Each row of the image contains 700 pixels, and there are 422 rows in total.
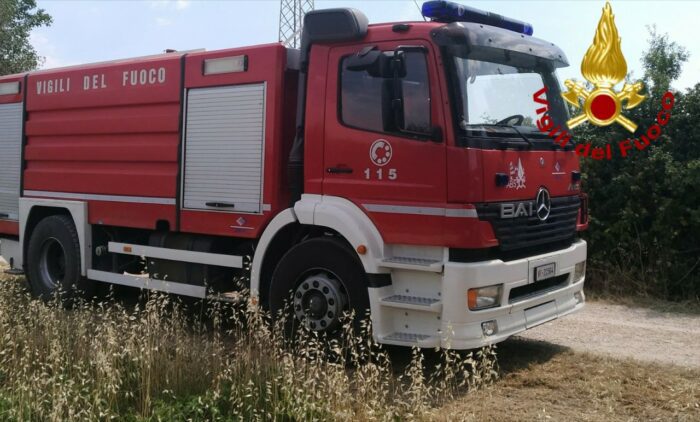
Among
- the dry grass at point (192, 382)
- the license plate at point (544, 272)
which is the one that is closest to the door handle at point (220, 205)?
the dry grass at point (192, 382)

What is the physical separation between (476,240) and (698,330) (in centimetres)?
376

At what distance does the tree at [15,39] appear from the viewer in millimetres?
23562

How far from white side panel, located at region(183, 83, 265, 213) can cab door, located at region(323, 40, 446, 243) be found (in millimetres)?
813

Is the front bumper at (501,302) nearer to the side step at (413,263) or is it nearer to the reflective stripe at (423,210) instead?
the side step at (413,263)

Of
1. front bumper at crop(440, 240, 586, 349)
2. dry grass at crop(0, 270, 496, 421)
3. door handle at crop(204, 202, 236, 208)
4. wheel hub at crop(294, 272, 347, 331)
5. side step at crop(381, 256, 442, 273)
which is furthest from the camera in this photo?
door handle at crop(204, 202, 236, 208)

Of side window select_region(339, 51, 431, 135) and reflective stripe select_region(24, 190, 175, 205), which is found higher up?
side window select_region(339, 51, 431, 135)

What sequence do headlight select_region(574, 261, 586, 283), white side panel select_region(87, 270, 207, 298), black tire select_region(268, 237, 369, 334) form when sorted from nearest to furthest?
black tire select_region(268, 237, 369, 334) < headlight select_region(574, 261, 586, 283) < white side panel select_region(87, 270, 207, 298)

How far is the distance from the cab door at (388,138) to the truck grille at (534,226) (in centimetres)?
43

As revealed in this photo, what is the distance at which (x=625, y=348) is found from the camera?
642cm

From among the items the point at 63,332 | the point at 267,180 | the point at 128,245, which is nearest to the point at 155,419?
the point at 63,332

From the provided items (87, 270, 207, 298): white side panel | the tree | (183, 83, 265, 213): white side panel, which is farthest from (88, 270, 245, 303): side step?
the tree

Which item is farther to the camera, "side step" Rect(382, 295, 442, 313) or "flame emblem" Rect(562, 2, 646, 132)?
"flame emblem" Rect(562, 2, 646, 132)

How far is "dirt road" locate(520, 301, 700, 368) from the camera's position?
247 inches

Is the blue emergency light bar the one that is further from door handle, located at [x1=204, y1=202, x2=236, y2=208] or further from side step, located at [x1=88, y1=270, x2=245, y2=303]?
side step, located at [x1=88, y1=270, x2=245, y2=303]
